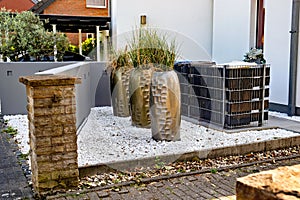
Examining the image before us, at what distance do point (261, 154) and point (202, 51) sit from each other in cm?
617

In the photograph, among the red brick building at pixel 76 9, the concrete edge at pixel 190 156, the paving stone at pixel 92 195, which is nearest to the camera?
the paving stone at pixel 92 195

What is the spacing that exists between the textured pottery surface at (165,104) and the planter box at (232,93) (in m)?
1.02

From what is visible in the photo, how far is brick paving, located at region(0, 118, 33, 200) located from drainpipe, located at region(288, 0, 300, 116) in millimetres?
4752

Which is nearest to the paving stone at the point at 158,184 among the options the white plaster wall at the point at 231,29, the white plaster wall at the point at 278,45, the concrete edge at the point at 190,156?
the concrete edge at the point at 190,156

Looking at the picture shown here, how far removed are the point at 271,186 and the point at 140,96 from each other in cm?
416

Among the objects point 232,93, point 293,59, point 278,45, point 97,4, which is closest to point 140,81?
point 232,93

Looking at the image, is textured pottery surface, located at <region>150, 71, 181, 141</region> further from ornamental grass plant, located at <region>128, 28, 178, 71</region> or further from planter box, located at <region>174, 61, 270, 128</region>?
planter box, located at <region>174, 61, 270, 128</region>

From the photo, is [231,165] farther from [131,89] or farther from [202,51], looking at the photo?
[202,51]

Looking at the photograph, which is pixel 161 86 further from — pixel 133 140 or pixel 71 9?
pixel 71 9

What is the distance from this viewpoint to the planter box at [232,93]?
5.13 metres

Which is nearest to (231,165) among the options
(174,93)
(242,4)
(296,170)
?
(174,93)

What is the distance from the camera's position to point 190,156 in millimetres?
4004

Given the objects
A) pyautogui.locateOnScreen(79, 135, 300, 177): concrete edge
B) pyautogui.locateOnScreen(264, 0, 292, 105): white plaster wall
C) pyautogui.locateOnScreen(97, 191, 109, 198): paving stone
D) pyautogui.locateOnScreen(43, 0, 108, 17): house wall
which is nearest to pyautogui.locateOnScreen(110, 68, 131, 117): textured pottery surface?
pyautogui.locateOnScreen(79, 135, 300, 177): concrete edge

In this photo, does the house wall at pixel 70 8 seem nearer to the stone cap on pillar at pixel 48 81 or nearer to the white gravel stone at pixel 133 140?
the white gravel stone at pixel 133 140
